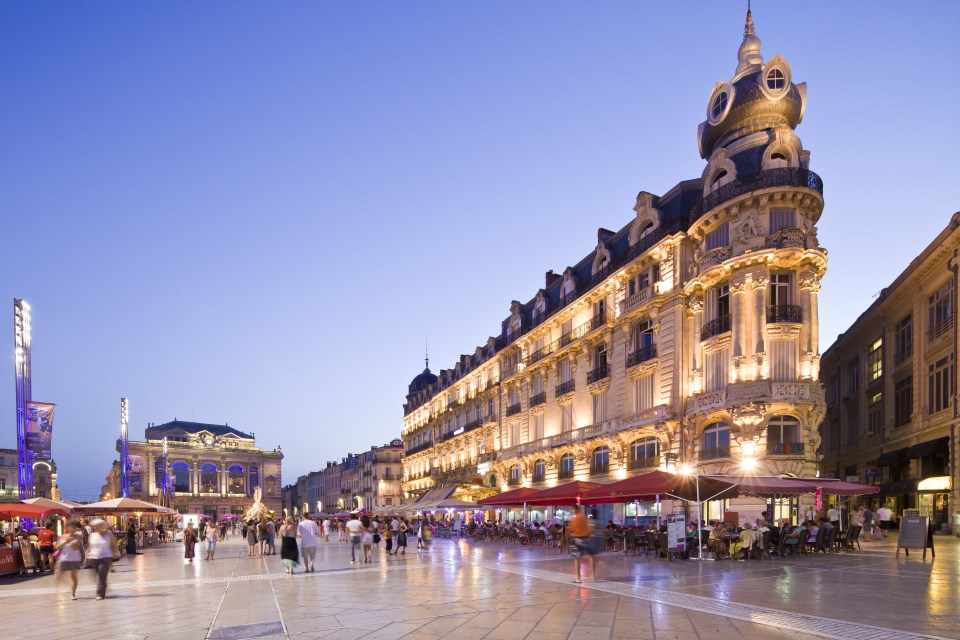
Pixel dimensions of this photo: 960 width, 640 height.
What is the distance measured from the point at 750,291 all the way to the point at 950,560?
13.6 metres

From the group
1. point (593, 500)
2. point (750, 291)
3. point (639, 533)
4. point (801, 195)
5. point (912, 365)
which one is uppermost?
point (801, 195)

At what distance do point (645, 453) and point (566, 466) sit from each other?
8099mm

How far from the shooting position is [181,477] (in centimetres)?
12006

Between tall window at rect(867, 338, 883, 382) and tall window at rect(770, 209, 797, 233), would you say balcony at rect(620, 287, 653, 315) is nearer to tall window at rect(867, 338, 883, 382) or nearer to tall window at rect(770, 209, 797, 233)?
tall window at rect(770, 209, 797, 233)

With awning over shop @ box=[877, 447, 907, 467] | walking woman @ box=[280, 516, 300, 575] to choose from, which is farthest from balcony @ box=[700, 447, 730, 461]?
walking woman @ box=[280, 516, 300, 575]

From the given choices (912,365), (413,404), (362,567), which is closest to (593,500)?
(362,567)

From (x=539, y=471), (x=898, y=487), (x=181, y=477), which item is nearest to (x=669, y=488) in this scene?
(x=898, y=487)

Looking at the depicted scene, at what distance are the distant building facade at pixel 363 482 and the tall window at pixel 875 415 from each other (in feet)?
166

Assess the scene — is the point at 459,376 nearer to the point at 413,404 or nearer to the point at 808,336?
the point at 413,404

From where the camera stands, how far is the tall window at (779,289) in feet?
97.4

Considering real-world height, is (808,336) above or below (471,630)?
above

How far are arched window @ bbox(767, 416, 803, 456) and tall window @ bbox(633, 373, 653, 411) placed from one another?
21.0ft

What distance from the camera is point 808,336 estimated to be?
29203 millimetres

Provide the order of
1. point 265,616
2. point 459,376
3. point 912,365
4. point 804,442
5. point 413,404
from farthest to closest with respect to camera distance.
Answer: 1. point 413,404
2. point 459,376
3. point 912,365
4. point 804,442
5. point 265,616
